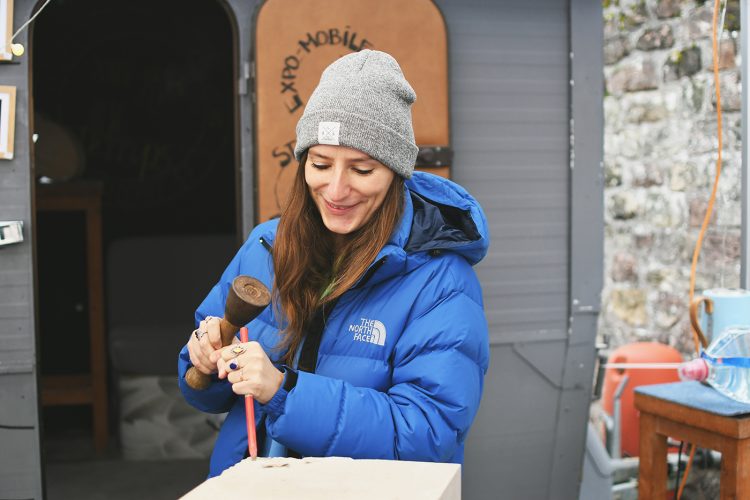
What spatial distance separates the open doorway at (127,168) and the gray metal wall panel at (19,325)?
6.73 ft

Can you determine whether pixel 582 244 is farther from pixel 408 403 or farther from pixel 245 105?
pixel 408 403

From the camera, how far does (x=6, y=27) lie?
3146 millimetres

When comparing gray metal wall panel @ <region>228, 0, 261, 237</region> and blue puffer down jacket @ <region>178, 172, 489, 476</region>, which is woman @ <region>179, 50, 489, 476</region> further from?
gray metal wall panel @ <region>228, 0, 261, 237</region>

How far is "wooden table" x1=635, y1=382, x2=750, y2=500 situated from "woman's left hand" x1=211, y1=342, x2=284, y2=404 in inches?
74.6

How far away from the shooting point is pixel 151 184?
603 cm

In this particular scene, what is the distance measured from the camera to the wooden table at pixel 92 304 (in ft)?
16.9

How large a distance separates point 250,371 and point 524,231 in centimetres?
216

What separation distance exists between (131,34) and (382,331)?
4.49 m

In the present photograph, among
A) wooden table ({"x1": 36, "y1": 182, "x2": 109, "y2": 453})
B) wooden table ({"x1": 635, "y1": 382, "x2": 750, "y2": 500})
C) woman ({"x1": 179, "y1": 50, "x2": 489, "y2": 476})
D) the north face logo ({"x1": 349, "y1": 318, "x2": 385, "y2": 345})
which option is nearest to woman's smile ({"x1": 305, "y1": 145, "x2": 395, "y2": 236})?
woman ({"x1": 179, "y1": 50, "x2": 489, "y2": 476})

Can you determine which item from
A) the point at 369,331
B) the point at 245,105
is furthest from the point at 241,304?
the point at 245,105

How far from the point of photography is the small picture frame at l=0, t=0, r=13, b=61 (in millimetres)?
3137

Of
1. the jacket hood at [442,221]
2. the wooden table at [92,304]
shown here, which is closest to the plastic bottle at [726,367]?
the jacket hood at [442,221]

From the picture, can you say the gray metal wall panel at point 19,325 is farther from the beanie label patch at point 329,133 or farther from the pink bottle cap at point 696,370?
the pink bottle cap at point 696,370

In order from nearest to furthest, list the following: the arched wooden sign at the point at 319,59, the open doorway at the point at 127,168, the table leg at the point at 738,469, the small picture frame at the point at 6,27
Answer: the table leg at the point at 738,469 < the small picture frame at the point at 6,27 < the arched wooden sign at the point at 319,59 < the open doorway at the point at 127,168
